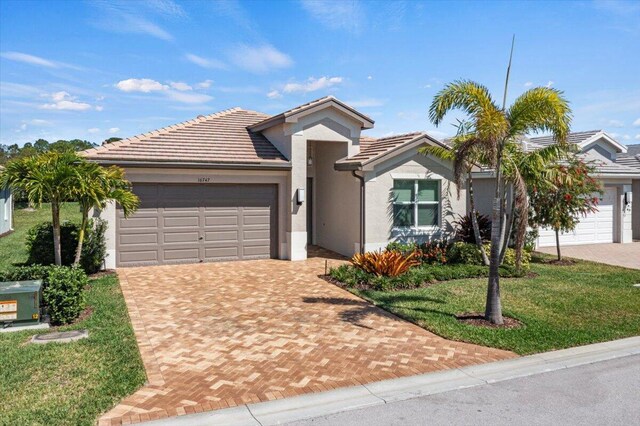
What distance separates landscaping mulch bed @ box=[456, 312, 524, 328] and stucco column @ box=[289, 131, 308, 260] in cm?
731

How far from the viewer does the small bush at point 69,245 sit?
1280 cm

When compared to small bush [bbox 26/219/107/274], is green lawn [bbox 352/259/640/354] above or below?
below

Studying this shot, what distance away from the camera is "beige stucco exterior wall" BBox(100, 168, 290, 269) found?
1402 centimetres

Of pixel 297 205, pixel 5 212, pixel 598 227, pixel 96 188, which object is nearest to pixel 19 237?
pixel 5 212

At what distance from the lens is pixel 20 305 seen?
8312 mm

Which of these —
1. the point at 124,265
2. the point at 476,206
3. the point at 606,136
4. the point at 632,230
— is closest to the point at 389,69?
the point at 476,206

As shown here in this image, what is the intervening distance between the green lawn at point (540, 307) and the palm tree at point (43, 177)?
22.6 feet

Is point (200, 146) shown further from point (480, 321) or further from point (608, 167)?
point (608, 167)

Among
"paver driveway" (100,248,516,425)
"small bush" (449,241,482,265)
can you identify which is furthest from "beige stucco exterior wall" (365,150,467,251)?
"paver driveway" (100,248,516,425)

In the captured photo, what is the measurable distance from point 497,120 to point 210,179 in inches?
373

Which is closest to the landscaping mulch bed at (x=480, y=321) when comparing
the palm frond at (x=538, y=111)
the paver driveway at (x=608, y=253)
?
the palm frond at (x=538, y=111)

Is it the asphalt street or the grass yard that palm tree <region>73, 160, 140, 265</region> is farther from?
the asphalt street

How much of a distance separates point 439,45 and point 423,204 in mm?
5266

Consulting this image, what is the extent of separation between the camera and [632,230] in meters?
22.8
